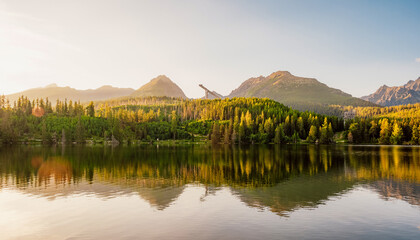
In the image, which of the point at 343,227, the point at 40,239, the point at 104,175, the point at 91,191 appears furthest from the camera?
the point at 104,175

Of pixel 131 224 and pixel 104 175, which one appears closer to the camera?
pixel 131 224

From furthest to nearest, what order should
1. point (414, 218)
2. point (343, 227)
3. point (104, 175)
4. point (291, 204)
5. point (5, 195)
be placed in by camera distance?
point (104, 175), point (5, 195), point (291, 204), point (414, 218), point (343, 227)

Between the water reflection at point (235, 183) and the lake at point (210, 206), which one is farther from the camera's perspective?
the water reflection at point (235, 183)

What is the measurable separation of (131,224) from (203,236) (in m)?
8.91

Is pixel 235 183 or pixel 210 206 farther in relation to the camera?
pixel 235 183

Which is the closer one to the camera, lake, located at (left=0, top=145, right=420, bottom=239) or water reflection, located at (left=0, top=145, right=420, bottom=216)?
lake, located at (left=0, top=145, right=420, bottom=239)

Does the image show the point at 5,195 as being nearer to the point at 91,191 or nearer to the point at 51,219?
the point at 91,191

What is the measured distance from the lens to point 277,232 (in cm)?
2939

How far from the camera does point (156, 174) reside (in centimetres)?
6762

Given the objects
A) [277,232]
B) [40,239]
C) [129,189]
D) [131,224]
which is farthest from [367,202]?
[40,239]

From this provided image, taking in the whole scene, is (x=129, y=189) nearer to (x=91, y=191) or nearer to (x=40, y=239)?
(x=91, y=191)

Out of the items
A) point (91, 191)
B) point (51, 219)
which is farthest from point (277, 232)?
point (91, 191)

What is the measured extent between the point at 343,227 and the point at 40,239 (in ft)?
99.4

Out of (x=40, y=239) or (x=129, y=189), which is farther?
(x=129, y=189)
